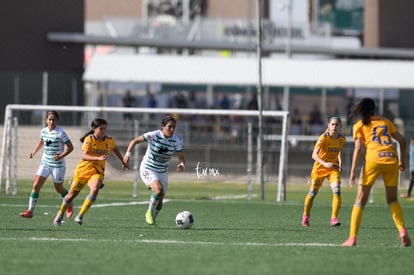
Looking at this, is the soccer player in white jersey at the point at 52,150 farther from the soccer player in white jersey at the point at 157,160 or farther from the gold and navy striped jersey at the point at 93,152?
the soccer player in white jersey at the point at 157,160

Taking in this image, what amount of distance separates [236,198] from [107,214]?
783cm

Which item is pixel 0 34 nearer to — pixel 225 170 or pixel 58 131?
pixel 225 170

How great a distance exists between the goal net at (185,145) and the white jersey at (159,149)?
7850 mm

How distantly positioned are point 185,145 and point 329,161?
1127 cm

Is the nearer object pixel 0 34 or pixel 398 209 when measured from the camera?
pixel 398 209

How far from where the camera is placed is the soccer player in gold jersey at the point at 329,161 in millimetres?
19234

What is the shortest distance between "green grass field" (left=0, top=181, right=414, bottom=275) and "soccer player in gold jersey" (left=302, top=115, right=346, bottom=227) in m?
0.48

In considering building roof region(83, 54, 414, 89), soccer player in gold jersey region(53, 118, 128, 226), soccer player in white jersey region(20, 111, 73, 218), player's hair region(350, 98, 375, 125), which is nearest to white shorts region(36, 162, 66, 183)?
soccer player in white jersey region(20, 111, 73, 218)

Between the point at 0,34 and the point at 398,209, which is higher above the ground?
the point at 0,34

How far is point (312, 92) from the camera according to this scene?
53719 mm

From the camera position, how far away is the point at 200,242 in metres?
15.1

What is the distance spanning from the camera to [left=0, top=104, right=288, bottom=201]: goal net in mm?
27344

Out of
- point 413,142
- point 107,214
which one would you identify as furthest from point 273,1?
point 107,214

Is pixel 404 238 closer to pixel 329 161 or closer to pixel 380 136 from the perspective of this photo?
pixel 380 136
